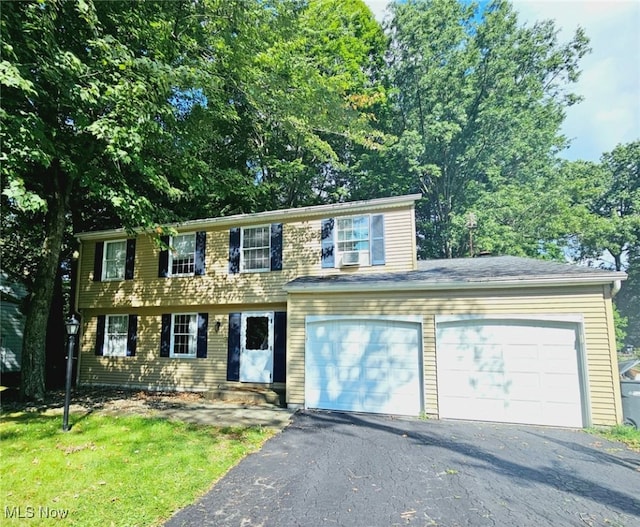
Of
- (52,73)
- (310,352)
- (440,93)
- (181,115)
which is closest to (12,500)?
(310,352)

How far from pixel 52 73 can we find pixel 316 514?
8.04m

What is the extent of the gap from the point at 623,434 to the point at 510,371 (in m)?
1.96

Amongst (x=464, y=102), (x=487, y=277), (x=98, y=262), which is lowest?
(x=487, y=277)

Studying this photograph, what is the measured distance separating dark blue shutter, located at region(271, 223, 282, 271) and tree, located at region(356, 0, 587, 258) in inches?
354

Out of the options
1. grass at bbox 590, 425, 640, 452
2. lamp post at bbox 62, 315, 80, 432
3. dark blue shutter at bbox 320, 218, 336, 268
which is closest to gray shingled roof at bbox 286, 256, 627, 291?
dark blue shutter at bbox 320, 218, 336, 268

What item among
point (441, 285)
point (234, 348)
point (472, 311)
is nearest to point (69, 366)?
point (234, 348)

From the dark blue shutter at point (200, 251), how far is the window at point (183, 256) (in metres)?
0.18

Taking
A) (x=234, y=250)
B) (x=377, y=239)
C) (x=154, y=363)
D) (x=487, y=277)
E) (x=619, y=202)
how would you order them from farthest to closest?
(x=619, y=202) < (x=154, y=363) < (x=234, y=250) < (x=377, y=239) < (x=487, y=277)

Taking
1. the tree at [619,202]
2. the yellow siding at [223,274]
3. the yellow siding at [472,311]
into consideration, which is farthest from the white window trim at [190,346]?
the tree at [619,202]

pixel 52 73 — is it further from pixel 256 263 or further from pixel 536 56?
pixel 536 56

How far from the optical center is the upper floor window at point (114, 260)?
12.2m

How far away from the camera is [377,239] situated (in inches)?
398

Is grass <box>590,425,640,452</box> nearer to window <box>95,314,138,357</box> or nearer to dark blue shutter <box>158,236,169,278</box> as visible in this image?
dark blue shutter <box>158,236,169,278</box>

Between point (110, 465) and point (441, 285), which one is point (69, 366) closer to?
point (110, 465)
